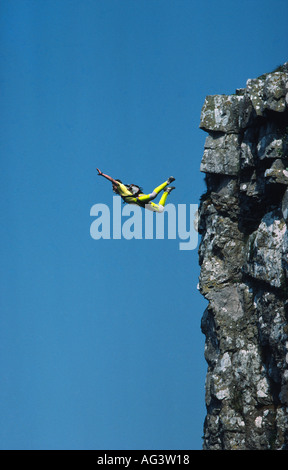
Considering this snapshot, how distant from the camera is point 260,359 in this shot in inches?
2482

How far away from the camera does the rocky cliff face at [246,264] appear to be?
2404 inches

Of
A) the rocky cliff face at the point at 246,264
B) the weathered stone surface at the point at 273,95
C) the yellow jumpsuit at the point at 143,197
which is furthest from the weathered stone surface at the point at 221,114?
the yellow jumpsuit at the point at 143,197

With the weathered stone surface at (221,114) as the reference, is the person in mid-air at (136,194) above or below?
below

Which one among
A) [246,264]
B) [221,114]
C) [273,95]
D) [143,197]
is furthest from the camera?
[221,114]

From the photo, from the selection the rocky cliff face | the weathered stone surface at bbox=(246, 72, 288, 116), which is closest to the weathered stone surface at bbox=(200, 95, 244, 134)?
the rocky cliff face

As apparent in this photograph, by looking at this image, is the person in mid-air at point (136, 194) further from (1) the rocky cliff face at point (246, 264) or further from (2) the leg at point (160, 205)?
(1) the rocky cliff face at point (246, 264)

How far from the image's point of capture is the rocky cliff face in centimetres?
6106

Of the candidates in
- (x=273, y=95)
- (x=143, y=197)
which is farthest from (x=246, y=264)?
(x=273, y=95)

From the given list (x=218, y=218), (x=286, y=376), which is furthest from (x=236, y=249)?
(x=286, y=376)

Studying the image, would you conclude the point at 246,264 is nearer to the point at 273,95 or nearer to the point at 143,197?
the point at 143,197

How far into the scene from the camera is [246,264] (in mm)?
64875

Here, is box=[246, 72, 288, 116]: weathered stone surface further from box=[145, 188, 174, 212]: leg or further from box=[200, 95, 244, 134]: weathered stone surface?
box=[145, 188, 174, 212]: leg
